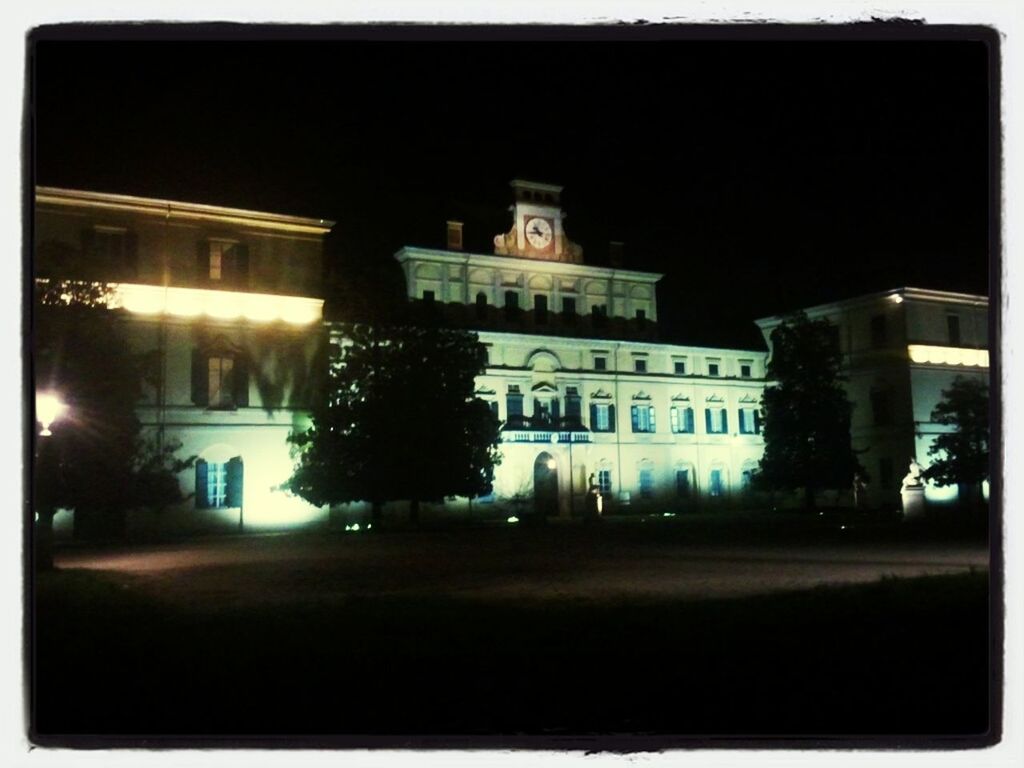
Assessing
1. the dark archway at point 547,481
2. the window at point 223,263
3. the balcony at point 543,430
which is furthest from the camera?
the dark archway at point 547,481

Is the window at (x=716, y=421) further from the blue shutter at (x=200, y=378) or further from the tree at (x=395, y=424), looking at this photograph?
the blue shutter at (x=200, y=378)

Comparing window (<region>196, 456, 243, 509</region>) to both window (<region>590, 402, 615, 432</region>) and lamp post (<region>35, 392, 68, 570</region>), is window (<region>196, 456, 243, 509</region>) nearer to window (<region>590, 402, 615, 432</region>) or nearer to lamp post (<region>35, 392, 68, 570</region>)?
lamp post (<region>35, 392, 68, 570</region>)

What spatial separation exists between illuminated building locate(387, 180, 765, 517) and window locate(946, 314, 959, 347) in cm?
907

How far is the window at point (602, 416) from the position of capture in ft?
131

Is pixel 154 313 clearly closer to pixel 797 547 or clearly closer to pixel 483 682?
pixel 797 547

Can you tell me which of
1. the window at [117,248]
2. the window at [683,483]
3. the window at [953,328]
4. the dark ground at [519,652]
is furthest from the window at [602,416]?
the dark ground at [519,652]

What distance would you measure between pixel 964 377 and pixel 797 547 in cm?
1727

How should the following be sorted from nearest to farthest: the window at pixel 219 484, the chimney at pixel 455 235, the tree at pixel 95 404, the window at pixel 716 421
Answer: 1. the tree at pixel 95 404
2. the window at pixel 219 484
3. the chimney at pixel 455 235
4. the window at pixel 716 421

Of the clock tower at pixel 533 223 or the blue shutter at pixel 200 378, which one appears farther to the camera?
the clock tower at pixel 533 223

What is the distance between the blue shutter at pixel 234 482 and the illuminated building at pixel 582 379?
10.2 m

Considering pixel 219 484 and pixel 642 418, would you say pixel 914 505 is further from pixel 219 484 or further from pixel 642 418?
pixel 219 484

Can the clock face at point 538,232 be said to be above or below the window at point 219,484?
above

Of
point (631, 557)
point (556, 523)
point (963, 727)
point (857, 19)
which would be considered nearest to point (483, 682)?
point (963, 727)

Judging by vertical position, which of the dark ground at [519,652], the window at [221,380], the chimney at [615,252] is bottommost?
the dark ground at [519,652]
